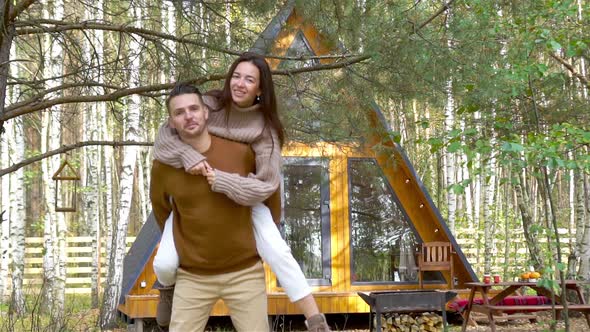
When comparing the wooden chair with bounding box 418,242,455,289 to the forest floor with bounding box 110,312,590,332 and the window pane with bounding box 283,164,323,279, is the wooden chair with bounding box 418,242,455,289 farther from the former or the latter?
the window pane with bounding box 283,164,323,279

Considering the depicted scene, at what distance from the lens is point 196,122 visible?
2.73 meters

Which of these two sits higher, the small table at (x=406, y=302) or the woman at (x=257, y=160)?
the woman at (x=257, y=160)

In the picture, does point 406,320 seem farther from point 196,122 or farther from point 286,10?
point 196,122

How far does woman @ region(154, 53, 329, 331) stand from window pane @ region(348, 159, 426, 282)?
6.15m

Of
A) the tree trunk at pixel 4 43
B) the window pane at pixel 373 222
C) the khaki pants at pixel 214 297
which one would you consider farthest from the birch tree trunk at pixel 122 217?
the khaki pants at pixel 214 297

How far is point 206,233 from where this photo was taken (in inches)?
109

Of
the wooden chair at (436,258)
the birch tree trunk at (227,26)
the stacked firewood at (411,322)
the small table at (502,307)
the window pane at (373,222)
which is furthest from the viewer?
Result: the window pane at (373,222)

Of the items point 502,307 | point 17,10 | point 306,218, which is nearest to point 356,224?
point 306,218

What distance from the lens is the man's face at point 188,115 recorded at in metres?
2.72

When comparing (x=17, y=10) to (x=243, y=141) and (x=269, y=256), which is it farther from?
(x=269, y=256)

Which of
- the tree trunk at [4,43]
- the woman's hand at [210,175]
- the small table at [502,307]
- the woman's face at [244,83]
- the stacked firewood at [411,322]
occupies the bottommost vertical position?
the stacked firewood at [411,322]

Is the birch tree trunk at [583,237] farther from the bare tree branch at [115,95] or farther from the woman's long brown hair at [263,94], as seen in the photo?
the woman's long brown hair at [263,94]

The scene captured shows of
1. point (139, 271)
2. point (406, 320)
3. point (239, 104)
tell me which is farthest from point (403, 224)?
point (239, 104)

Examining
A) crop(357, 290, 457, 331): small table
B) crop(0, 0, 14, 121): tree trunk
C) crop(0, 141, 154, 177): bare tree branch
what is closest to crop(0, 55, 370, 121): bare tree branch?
crop(0, 0, 14, 121): tree trunk
